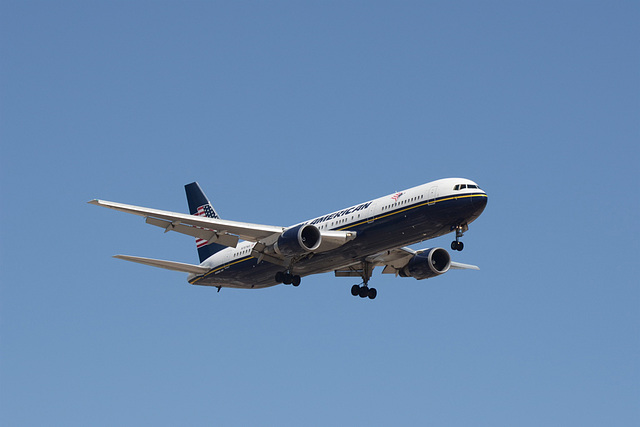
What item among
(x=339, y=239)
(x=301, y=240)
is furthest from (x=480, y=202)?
(x=301, y=240)

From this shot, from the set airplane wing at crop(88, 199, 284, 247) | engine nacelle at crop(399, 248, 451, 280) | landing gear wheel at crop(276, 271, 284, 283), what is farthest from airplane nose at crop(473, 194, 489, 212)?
landing gear wheel at crop(276, 271, 284, 283)

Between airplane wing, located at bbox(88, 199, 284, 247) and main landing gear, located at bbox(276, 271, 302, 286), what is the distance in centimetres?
218

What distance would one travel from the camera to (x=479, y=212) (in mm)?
45688

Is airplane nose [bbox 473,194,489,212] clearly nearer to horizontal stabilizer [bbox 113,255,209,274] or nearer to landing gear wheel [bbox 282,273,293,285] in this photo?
landing gear wheel [bbox 282,273,293,285]

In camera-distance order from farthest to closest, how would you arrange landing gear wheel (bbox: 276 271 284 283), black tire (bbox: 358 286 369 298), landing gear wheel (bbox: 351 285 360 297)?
landing gear wheel (bbox: 351 285 360 297) → black tire (bbox: 358 286 369 298) → landing gear wheel (bbox: 276 271 284 283)

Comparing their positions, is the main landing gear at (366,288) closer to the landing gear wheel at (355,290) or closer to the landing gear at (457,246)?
the landing gear wheel at (355,290)

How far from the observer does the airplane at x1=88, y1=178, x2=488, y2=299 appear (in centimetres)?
4562

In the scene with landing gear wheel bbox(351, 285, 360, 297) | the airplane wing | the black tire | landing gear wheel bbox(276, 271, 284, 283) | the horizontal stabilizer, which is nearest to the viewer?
the airplane wing

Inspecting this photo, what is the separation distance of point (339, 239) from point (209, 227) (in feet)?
23.2

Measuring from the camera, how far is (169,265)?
53.7 metres

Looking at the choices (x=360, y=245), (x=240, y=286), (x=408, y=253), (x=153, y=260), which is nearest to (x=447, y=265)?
(x=408, y=253)

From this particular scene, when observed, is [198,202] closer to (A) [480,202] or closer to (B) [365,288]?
(B) [365,288]

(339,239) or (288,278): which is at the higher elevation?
(339,239)

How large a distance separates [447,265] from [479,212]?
9.88 m
